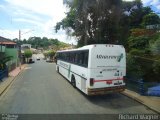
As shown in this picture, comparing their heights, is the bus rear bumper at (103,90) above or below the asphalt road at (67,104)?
above

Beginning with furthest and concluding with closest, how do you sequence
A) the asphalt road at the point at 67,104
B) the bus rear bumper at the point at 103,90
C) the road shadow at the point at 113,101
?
the bus rear bumper at the point at 103,90, the road shadow at the point at 113,101, the asphalt road at the point at 67,104

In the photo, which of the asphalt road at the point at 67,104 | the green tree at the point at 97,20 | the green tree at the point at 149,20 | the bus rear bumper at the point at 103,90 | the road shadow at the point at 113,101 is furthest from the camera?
the green tree at the point at 149,20

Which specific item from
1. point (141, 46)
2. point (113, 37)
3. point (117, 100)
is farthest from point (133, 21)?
point (117, 100)

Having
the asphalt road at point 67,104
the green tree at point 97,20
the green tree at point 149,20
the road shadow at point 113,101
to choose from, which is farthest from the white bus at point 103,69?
the green tree at point 149,20

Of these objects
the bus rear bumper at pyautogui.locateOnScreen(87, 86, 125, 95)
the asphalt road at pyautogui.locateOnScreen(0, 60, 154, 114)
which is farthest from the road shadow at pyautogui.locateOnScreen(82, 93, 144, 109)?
the bus rear bumper at pyautogui.locateOnScreen(87, 86, 125, 95)

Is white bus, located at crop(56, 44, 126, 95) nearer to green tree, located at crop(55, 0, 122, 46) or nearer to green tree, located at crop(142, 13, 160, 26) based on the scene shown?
green tree, located at crop(55, 0, 122, 46)

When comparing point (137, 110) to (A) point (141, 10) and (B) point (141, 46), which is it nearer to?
(B) point (141, 46)

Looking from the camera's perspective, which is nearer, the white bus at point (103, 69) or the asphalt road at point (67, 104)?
the asphalt road at point (67, 104)

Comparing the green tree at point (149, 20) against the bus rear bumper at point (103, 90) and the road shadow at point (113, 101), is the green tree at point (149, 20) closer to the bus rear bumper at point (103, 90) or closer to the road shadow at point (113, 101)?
the road shadow at point (113, 101)

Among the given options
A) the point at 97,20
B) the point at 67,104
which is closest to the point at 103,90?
the point at 67,104

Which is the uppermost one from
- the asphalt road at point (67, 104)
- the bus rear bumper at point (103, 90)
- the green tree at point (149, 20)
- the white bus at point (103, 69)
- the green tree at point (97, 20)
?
the green tree at point (149, 20)

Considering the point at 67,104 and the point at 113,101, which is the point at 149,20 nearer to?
the point at 113,101

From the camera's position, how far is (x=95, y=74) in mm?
11812

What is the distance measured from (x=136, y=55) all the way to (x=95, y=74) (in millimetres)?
9953
